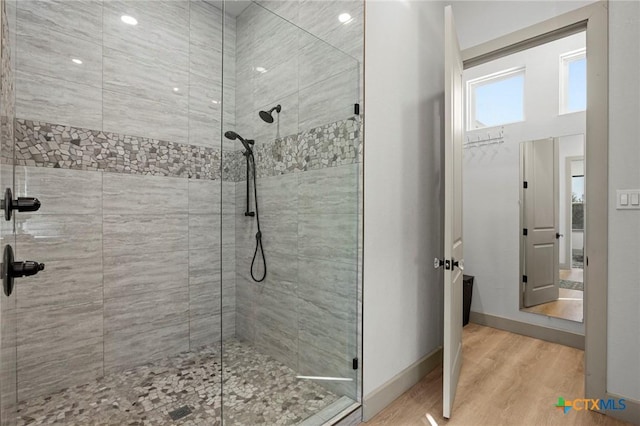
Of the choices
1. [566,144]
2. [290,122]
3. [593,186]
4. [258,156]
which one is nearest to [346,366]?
[258,156]

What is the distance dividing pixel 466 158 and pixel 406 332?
2271 millimetres

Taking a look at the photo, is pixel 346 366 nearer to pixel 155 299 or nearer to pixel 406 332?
pixel 406 332

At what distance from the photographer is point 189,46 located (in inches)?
101

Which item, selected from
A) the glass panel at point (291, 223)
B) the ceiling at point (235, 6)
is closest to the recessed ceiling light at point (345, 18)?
the glass panel at point (291, 223)

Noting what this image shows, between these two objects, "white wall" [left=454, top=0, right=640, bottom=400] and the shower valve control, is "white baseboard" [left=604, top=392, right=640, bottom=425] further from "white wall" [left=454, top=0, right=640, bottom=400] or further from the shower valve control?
the shower valve control

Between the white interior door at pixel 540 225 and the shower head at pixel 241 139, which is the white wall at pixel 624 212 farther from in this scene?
the shower head at pixel 241 139

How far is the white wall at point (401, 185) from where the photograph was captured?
1.87 metres

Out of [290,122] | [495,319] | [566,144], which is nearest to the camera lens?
[290,122]

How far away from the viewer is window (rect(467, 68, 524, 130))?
333cm

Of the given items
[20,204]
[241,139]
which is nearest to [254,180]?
[241,139]

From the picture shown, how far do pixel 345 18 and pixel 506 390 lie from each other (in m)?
Answer: 2.53

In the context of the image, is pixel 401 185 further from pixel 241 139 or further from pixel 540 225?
pixel 540 225

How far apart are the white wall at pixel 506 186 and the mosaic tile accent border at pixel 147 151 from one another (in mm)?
2248

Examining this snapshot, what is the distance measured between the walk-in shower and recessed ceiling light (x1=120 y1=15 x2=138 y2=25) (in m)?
0.03
